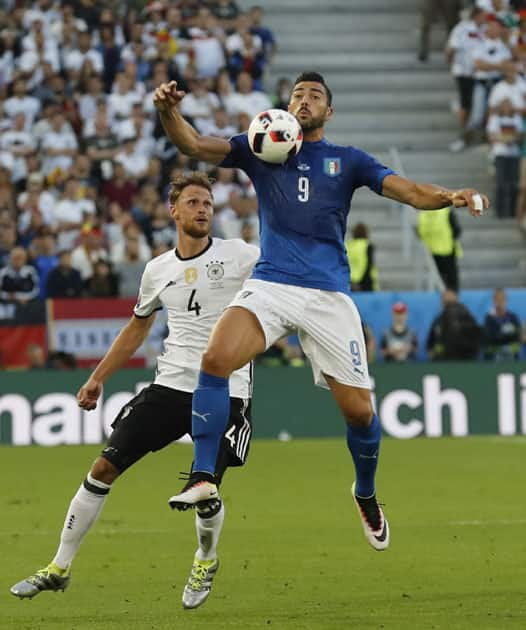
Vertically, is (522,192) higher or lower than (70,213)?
lower

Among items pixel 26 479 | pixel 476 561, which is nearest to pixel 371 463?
pixel 476 561

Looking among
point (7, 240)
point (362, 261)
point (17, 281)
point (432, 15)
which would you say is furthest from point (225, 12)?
point (17, 281)

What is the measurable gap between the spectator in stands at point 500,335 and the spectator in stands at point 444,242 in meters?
1.63

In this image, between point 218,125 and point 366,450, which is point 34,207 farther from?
point 366,450

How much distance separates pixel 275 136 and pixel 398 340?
461 inches

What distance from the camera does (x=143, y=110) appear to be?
76.1ft

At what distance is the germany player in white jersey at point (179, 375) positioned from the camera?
8492mm

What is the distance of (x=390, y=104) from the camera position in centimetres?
2672

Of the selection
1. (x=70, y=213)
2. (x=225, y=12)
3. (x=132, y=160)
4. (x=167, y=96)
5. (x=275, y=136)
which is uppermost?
(x=167, y=96)

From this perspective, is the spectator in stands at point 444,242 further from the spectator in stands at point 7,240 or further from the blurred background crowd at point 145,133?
the spectator in stands at point 7,240

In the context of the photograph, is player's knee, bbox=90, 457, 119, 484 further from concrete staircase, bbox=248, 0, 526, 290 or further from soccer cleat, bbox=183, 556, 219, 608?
concrete staircase, bbox=248, 0, 526, 290

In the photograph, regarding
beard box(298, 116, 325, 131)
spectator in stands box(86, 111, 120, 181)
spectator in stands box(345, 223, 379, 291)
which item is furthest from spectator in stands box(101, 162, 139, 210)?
beard box(298, 116, 325, 131)

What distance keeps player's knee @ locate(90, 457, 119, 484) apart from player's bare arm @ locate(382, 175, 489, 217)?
2108mm

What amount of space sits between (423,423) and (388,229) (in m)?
5.82
